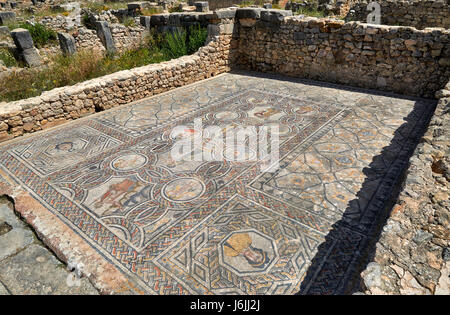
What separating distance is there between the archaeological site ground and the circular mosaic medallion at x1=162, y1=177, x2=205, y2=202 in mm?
19

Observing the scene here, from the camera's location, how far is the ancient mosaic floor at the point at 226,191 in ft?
7.34

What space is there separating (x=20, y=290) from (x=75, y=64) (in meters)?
4.85

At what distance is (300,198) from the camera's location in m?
2.96

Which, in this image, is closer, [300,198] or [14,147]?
[300,198]

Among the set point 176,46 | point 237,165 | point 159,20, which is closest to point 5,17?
point 159,20

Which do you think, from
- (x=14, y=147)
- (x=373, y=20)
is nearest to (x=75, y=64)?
(x=14, y=147)

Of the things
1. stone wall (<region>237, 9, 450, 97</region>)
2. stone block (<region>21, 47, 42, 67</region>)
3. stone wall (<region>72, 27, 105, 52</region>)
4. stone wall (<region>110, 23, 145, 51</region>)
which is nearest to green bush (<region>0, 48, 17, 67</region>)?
stone block (<region>21, 47, 42, 67</region>)

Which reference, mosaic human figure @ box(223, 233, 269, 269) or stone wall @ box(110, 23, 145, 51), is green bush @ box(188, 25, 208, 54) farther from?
mosaic human figure @ box(223, 233, 269, 269)

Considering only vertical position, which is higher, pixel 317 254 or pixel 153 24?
pixel 153 24

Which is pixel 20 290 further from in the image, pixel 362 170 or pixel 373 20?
pixel 373 20

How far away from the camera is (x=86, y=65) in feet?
18.9

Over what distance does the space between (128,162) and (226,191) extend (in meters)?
1.37

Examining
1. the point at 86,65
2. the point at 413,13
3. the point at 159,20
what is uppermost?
the point at 159,20

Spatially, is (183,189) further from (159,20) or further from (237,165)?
(159,20)
